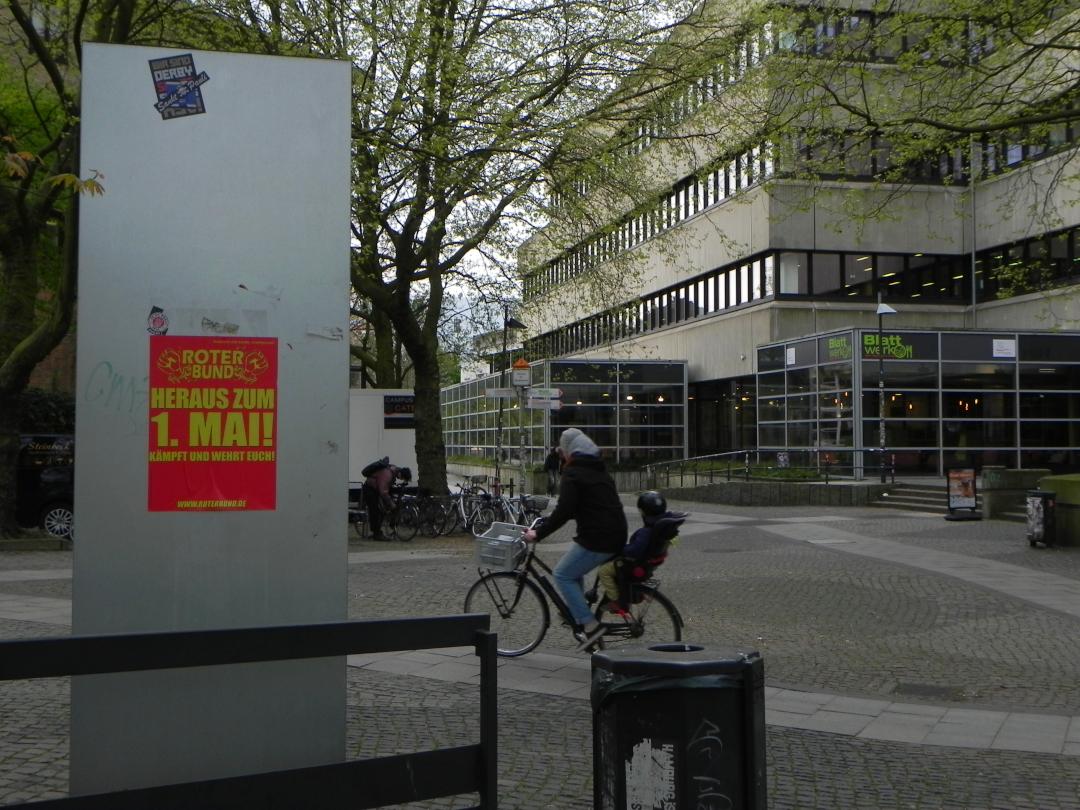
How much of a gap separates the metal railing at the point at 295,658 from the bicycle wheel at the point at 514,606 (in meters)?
4.84

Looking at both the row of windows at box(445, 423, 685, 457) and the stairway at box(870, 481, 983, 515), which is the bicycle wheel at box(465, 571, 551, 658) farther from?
the row of windows at box(445, 423, 685, 457)

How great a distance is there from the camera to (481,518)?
21094 mm

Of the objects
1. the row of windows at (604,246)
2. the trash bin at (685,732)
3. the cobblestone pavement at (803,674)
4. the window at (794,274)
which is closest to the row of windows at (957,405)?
the window at (794,274)

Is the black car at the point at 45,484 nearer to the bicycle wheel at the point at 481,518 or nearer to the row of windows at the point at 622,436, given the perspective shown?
the bicycle wheel at the point at 481,518

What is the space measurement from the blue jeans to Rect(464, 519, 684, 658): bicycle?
91mm

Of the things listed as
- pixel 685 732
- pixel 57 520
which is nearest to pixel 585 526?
pixel 685 732

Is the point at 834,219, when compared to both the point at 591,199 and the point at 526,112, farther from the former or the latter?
the point at 526,112

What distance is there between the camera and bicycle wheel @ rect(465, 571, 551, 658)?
8656 millimetres

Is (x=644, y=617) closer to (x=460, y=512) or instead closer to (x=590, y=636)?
(x=590, y=636)

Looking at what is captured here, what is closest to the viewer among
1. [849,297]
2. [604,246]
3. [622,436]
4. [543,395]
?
[604,246]

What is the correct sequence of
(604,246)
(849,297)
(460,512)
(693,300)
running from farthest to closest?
(693,300), (849,297), (604,246), (460,512)

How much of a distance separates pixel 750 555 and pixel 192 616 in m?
12.8

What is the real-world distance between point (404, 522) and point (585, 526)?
12.4 meters

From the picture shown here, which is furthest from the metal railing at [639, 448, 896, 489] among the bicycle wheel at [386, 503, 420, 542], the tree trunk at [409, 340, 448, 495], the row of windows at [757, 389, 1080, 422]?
the bicycle wheel at [386, 503, 420, 542]
